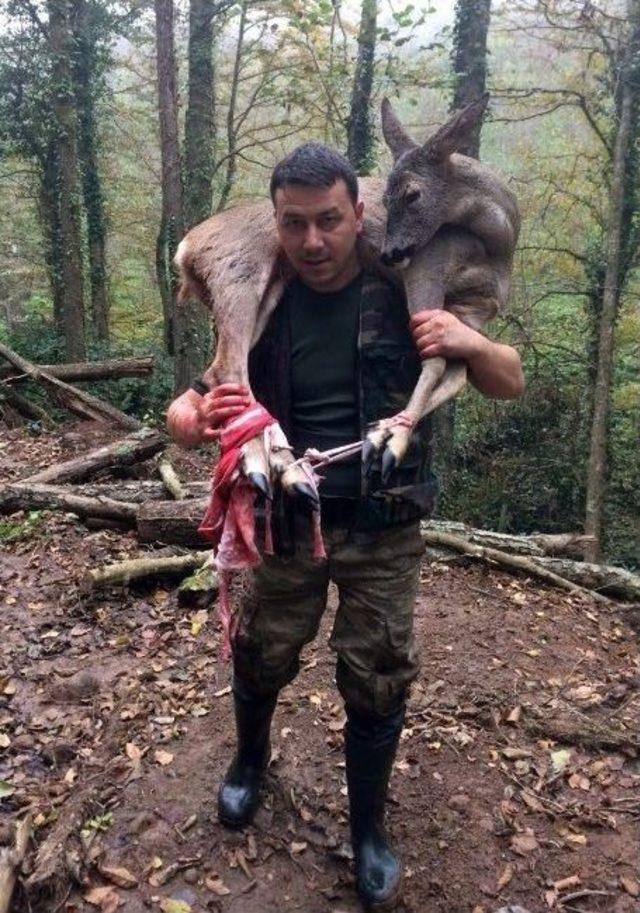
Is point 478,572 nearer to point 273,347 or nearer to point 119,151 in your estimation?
point 273,347

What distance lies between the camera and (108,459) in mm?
7008

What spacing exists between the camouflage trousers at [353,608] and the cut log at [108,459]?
446 cm

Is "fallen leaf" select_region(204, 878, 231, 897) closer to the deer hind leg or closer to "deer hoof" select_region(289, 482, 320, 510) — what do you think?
"deer hoof" select_region(289, 482, 320, 510)

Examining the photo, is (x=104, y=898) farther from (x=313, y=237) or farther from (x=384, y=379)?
(x=313, y=237)

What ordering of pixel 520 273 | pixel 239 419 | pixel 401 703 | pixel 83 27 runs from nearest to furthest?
pixel 239 419 → pixel 401 703 → pixel 520 273 → pixel 83 27

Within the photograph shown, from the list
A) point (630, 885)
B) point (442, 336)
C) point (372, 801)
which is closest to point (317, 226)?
point (442, 336)

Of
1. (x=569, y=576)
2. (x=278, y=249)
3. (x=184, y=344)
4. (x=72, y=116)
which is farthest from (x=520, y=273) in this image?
(x=278, y=249)

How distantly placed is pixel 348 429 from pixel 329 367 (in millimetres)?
211

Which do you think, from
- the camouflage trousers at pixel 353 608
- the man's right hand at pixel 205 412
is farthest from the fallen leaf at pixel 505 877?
the man's right hand at pixel 205 412

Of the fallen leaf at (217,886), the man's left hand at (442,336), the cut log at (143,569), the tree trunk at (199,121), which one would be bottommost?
the fallen leaf at (217,886)

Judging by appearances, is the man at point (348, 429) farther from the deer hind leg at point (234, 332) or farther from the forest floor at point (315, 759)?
the forest floor at point (315, 759)

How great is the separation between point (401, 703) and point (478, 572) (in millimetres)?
2838

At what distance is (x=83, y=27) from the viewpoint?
15164 millimetres

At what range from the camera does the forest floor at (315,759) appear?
9.06ft
